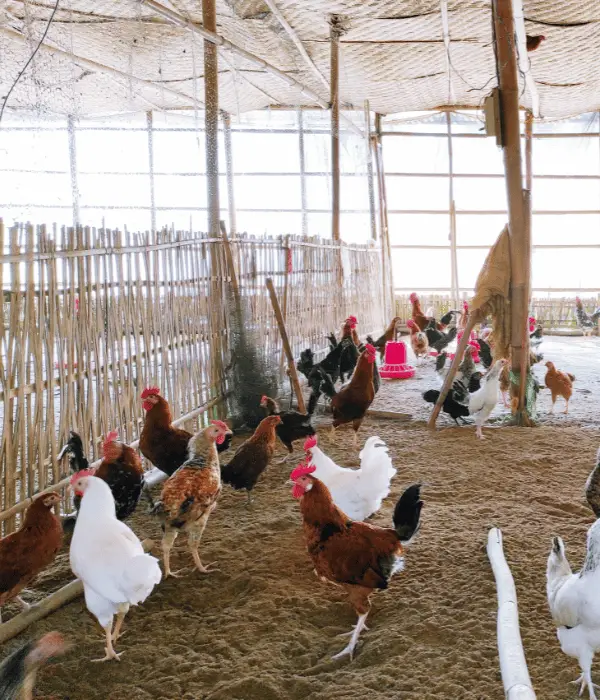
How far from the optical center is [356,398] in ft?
18.6

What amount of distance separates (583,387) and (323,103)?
232 inches

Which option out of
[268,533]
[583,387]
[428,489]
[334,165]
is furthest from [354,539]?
[334,165]

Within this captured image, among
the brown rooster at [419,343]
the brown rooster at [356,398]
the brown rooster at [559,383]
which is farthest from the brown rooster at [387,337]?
the brown rooster at [356,398]

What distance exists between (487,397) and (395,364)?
3.57 meters

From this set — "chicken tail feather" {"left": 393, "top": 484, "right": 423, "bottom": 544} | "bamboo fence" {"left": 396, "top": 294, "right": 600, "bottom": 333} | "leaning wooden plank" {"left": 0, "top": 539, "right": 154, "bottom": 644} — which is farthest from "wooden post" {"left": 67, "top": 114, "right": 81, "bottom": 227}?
"chicken tail feather" {"left": 393, "top": 484, "right": 423, "bottom": 544}

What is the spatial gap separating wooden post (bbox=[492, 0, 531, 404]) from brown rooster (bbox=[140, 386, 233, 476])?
334cm

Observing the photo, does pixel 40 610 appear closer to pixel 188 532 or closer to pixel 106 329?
pixel 188 532

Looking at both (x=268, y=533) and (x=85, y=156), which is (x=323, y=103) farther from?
(x=268, y=533)

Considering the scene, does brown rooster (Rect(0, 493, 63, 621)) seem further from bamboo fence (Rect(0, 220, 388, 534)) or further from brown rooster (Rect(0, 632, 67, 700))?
brown rooster (Rect(0, 632, 67, 700))

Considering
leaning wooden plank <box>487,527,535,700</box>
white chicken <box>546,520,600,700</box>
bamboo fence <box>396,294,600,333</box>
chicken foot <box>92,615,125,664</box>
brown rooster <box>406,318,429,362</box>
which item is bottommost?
chicken foot <box>92,615,125,664</box>

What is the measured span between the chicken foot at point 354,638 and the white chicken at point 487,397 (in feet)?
10.9

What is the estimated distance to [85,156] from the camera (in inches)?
560

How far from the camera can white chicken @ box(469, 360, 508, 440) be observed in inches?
230

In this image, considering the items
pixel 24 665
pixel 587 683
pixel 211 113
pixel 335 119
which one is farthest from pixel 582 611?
pixel 335 119
